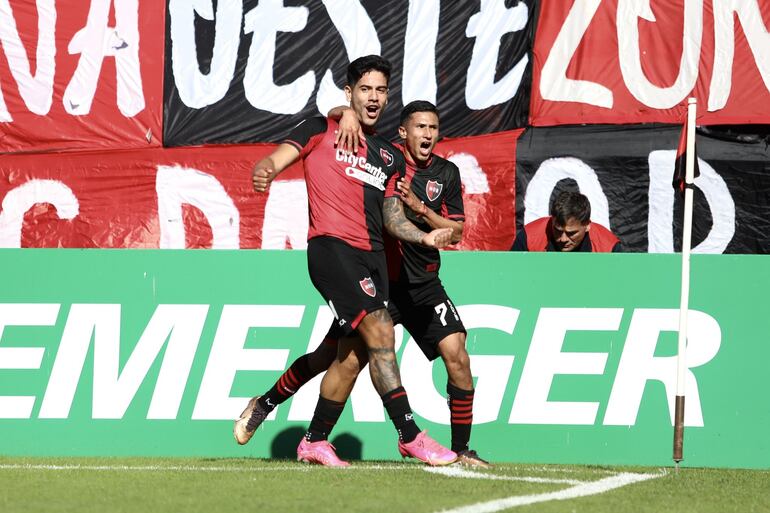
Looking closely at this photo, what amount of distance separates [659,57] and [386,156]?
5443 mm

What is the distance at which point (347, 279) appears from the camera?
6.19 m

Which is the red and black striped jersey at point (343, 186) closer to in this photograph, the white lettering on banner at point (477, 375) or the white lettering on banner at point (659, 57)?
the white lettering on banner at point (477, 375)

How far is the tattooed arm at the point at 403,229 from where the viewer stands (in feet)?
20.3

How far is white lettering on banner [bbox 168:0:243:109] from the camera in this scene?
38.4 ft

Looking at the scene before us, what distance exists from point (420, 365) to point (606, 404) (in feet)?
3.76

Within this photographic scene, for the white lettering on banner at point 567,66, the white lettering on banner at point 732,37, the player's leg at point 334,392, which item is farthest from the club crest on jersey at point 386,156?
the white lettering on banner at point 732,37

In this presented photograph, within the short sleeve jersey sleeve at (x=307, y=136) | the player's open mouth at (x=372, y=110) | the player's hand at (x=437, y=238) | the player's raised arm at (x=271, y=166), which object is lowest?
the player's hand at (x=437, y=238)

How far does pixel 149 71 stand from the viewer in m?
11.9

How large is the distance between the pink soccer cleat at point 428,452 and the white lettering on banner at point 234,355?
1.36 meters

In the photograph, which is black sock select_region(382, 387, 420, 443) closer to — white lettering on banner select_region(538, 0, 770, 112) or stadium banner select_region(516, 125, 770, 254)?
stadium banner select_region(516, 125, 770, 254)

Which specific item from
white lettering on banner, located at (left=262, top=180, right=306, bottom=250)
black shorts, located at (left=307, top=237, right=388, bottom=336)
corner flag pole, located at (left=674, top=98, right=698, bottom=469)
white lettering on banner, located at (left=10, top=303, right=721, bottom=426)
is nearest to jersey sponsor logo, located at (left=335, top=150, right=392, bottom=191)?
black shorts, located at (left=307, top=237, right=388, bottom=336)

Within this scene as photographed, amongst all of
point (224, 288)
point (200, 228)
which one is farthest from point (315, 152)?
point (200, 228)

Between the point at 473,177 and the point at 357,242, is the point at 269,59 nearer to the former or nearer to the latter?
the point at 473,177

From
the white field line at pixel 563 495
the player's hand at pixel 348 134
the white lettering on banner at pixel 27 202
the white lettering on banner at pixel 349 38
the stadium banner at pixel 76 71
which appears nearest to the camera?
the white field line at pixel 563 495
